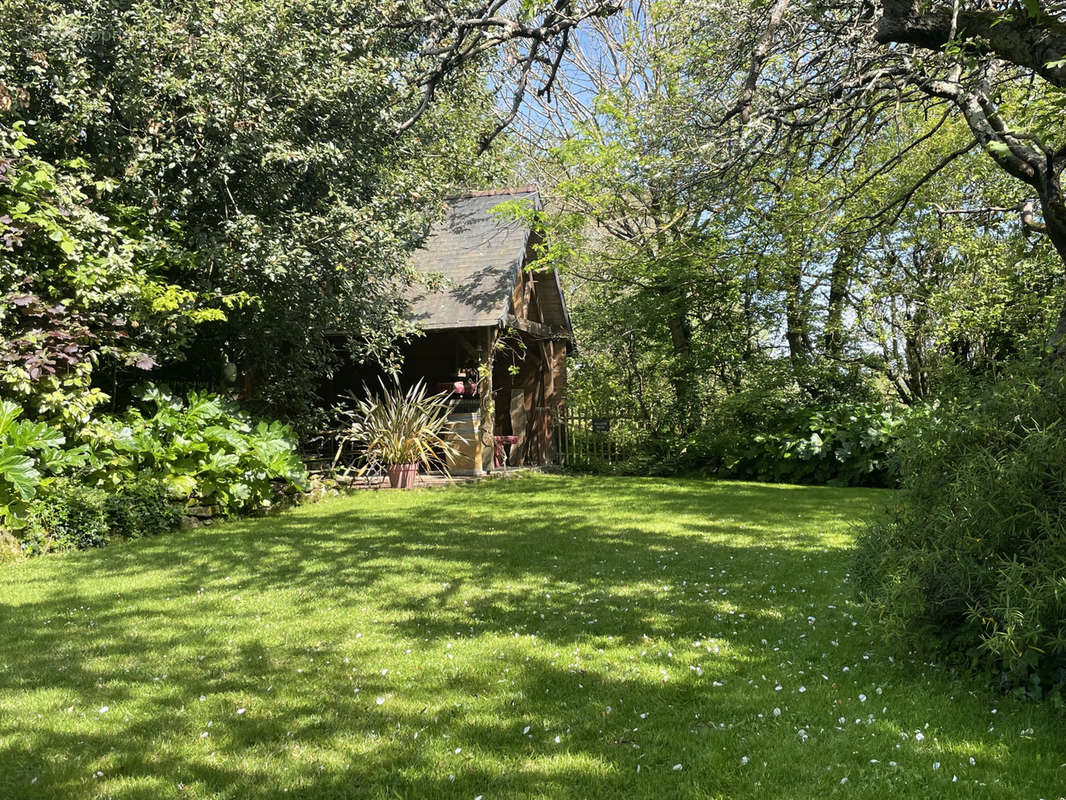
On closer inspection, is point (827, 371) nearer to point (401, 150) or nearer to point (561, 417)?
point (561, 417)

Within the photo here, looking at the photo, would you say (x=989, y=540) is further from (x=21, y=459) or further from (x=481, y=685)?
(x=21, y=459)

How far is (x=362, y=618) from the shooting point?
4.64m

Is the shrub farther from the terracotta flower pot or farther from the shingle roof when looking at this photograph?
the shingle roof

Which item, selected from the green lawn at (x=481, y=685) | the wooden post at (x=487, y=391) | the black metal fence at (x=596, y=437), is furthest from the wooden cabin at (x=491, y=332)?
the green lawn at (x=481, y=685)

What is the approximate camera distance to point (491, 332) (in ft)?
43.4

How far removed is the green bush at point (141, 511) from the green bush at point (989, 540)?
7.24 m

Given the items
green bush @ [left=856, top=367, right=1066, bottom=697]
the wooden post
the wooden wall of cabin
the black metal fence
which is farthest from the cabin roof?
green bush @ [left=856, top=367, right=1066, bottom=697]

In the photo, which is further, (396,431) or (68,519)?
(396,431)

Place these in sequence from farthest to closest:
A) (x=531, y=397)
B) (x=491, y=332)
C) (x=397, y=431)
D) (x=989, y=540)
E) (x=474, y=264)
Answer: (x=531, y=397), (x=474, y=264), (x=491, y=332), (x=397, y=431), (x=989, y=540)

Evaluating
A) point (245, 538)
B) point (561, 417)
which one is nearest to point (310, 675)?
point (245, 538)

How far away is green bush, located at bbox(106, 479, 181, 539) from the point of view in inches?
293

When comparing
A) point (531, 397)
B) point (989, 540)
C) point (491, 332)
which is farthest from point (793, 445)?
point (989, 540)

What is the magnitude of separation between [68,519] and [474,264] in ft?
29.1

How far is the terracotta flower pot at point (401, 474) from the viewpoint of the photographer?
1180cm
